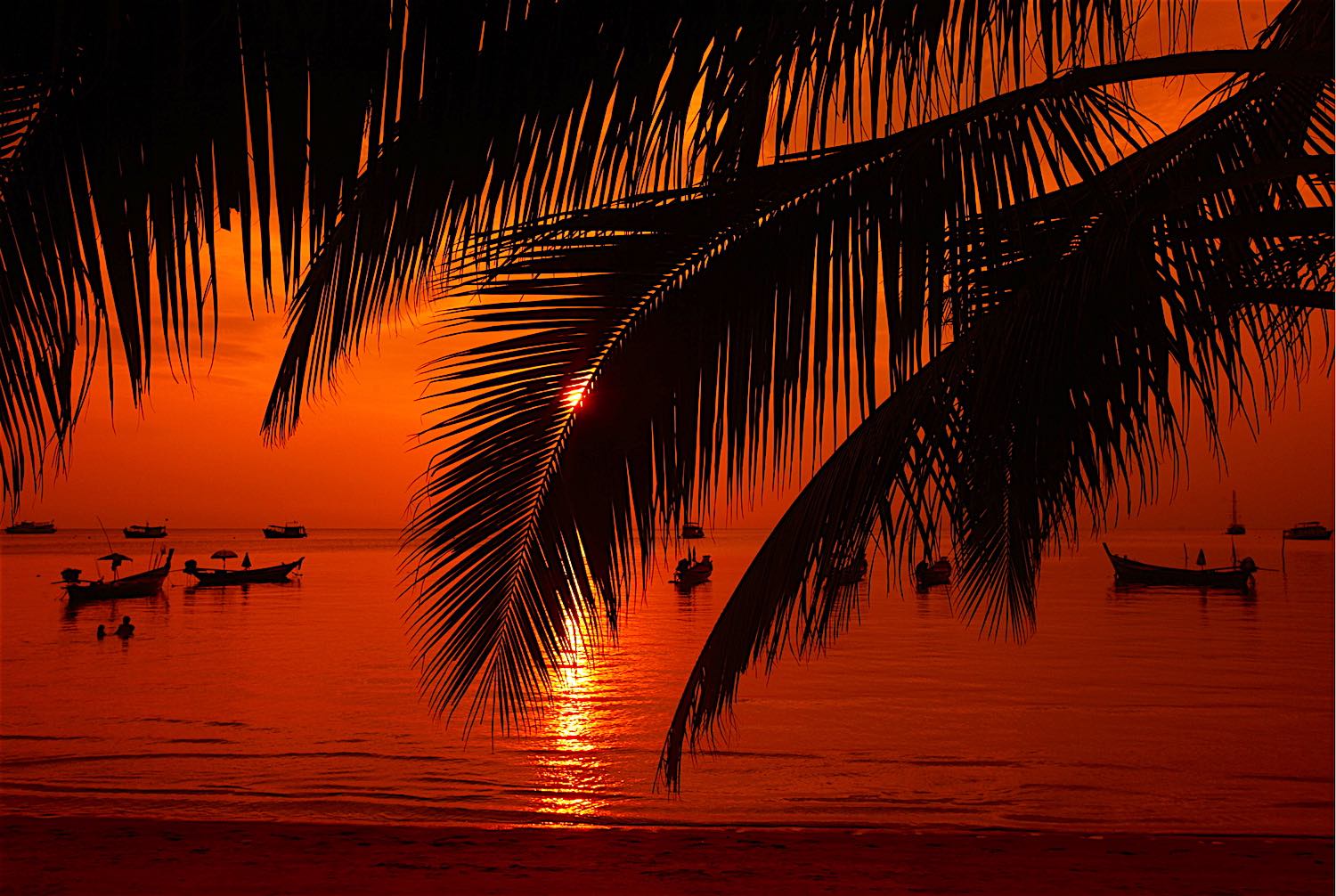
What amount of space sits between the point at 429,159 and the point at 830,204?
1207 millimetres

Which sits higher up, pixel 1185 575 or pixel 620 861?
pixel 620 861

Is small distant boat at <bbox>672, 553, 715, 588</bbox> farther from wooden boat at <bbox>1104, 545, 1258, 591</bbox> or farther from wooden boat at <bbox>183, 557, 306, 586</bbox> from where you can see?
wooden boat at <bbox>1104, 545, 1258, 591</bbox>

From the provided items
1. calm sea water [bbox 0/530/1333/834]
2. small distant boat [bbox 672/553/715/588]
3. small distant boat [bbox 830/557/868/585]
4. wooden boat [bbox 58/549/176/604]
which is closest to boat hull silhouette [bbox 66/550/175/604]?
wooden boat [bbox 58/549/176/604]

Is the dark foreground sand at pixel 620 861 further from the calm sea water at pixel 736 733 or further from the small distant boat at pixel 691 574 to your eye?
the small distant boat at pixel 691 574

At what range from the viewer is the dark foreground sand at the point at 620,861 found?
8.26 metres

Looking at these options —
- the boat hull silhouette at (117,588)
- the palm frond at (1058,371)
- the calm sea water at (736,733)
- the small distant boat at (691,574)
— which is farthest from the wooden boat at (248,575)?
the palm frond at (1058,371)

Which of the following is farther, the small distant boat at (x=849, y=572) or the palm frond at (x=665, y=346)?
the small distant boat at (x=849, y=572)

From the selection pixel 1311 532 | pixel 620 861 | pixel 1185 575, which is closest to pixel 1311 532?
pixel 1311 532

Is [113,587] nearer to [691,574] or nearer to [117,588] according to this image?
[117,588]

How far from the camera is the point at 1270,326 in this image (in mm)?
4285

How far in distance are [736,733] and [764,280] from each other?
51.8ft

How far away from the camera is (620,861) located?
9250mm

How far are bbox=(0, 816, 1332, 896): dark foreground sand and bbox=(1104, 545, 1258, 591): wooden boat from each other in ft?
123

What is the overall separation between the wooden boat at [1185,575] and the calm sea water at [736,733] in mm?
10528
